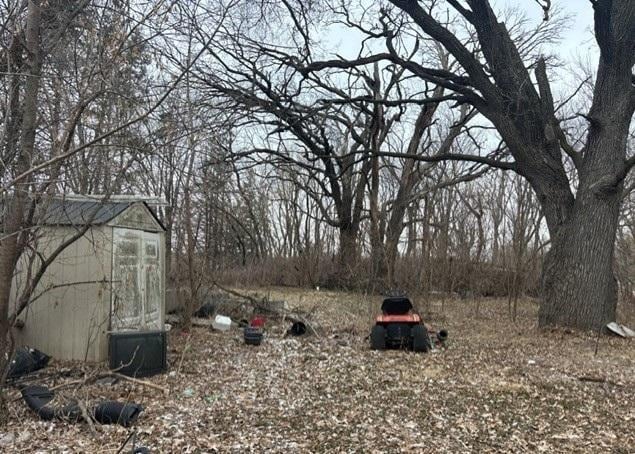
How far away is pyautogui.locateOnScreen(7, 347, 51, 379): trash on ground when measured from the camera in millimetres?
5761

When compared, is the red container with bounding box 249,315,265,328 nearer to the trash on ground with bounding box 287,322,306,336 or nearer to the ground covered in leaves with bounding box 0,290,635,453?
the trash on ground with bounding box 287,322,306,336

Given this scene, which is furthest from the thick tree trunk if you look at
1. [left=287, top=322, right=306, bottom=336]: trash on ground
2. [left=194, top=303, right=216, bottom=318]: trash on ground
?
[left=287, top=322, right=306, bottom=336]: trash on ground

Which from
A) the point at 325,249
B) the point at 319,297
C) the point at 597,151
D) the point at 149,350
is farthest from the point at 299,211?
the point at 149,350

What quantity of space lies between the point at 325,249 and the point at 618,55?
45.7 ft

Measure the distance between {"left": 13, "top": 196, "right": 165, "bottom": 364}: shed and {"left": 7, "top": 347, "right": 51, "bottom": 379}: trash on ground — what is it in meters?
0.48

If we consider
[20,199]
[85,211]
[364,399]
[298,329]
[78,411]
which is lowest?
[364,399]

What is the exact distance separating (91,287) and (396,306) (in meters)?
4.11

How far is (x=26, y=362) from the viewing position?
606cm

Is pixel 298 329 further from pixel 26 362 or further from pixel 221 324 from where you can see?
pixel 26 362

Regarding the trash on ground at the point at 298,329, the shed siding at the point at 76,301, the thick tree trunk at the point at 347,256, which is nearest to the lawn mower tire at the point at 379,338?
the trash on ground at the point at 298,329

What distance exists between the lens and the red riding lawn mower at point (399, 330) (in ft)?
25.5

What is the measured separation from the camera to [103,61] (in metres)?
4.53

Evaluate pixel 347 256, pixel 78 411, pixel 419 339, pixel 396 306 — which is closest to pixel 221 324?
pixel 396 306

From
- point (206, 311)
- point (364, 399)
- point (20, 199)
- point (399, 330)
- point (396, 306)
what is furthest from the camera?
point (206, 311)
